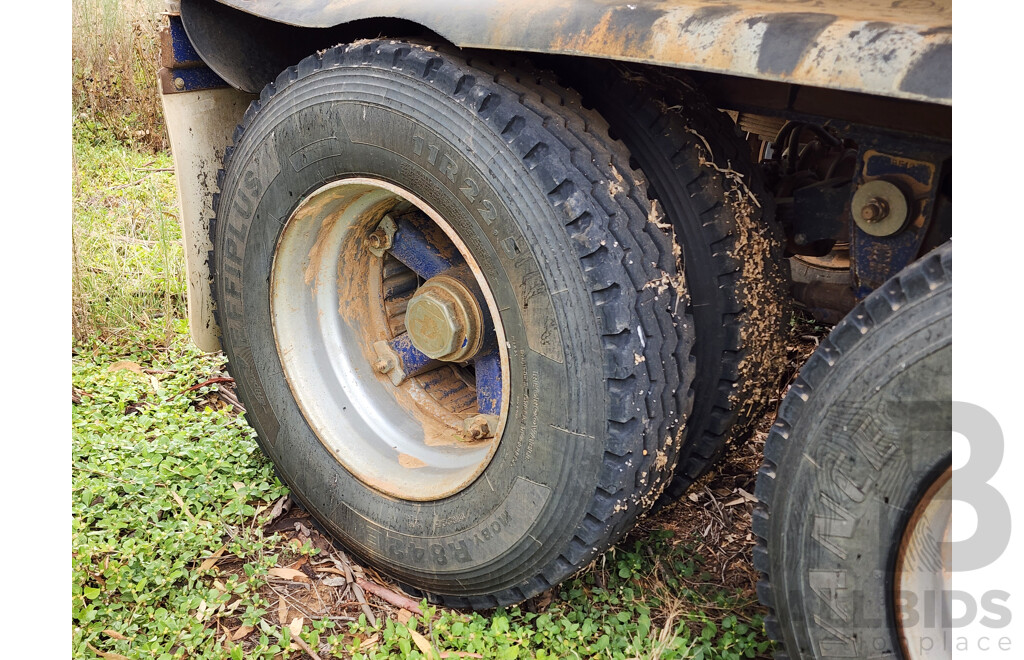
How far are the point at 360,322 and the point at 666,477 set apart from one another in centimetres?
107

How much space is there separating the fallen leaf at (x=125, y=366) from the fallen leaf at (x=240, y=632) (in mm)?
1566

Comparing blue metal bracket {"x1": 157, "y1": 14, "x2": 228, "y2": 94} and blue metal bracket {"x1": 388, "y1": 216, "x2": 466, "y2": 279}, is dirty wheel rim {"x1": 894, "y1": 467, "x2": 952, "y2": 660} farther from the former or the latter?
blue metal bracket {"x1": 157, "y1": 14, "x2": 228, "y2": 94}

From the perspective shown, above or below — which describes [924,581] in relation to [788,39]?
below

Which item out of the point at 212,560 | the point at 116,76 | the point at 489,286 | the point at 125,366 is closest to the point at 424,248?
the point at 489,286

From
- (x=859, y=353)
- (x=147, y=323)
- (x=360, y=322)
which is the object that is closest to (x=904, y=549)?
(x=859, y=353)

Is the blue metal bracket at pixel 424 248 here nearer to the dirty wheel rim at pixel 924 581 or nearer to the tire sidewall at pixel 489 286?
the tire sidewall at pixel 489 286

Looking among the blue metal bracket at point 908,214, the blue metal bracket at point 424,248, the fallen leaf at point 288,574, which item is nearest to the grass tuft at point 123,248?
the fallen leaf at point 288,574

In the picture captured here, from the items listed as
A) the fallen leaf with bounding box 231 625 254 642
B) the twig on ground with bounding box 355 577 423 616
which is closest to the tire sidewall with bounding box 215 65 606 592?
the twig on ground with bounding box 355 577 423 616

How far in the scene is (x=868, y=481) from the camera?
147 cm

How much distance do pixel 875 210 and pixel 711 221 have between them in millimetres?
380

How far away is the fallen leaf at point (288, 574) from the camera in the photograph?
2455mm

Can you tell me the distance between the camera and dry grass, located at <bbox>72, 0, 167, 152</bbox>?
5.80 meters

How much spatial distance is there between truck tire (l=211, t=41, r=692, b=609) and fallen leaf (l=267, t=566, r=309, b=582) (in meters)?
0.16

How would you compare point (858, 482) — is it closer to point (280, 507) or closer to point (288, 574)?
point (288, 574)
